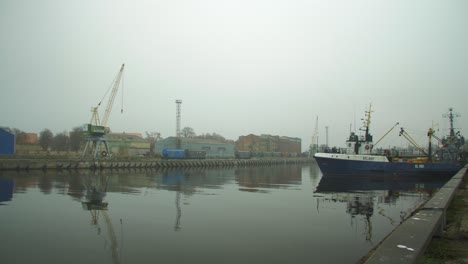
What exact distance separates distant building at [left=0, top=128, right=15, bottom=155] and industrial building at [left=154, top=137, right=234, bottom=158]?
4099cm

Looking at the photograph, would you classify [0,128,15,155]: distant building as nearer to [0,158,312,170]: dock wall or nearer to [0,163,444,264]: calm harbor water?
[0,158,312,170]: dock wall

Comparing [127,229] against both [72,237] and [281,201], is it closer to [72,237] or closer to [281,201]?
[72,237]

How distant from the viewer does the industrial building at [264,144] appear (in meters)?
148

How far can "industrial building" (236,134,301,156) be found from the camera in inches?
5807

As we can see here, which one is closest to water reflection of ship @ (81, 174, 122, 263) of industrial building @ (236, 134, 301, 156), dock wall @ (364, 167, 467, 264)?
dock wall @ (364, 167, 467, 264)

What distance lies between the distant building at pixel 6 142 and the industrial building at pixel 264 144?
102 m

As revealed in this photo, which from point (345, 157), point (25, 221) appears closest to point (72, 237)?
point (25, 221)

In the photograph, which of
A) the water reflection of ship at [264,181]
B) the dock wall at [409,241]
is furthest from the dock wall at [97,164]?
the dock wall at [409,241]

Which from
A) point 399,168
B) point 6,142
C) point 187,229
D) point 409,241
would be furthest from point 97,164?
point 409,241

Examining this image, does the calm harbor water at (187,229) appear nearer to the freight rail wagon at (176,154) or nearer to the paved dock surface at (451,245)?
the paved dock surface at (451,245)

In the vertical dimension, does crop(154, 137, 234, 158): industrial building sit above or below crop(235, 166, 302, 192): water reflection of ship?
above

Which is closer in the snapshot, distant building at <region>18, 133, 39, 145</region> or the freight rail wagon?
the freight rail wagon

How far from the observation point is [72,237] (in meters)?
11.2

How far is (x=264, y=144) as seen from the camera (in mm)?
150625
